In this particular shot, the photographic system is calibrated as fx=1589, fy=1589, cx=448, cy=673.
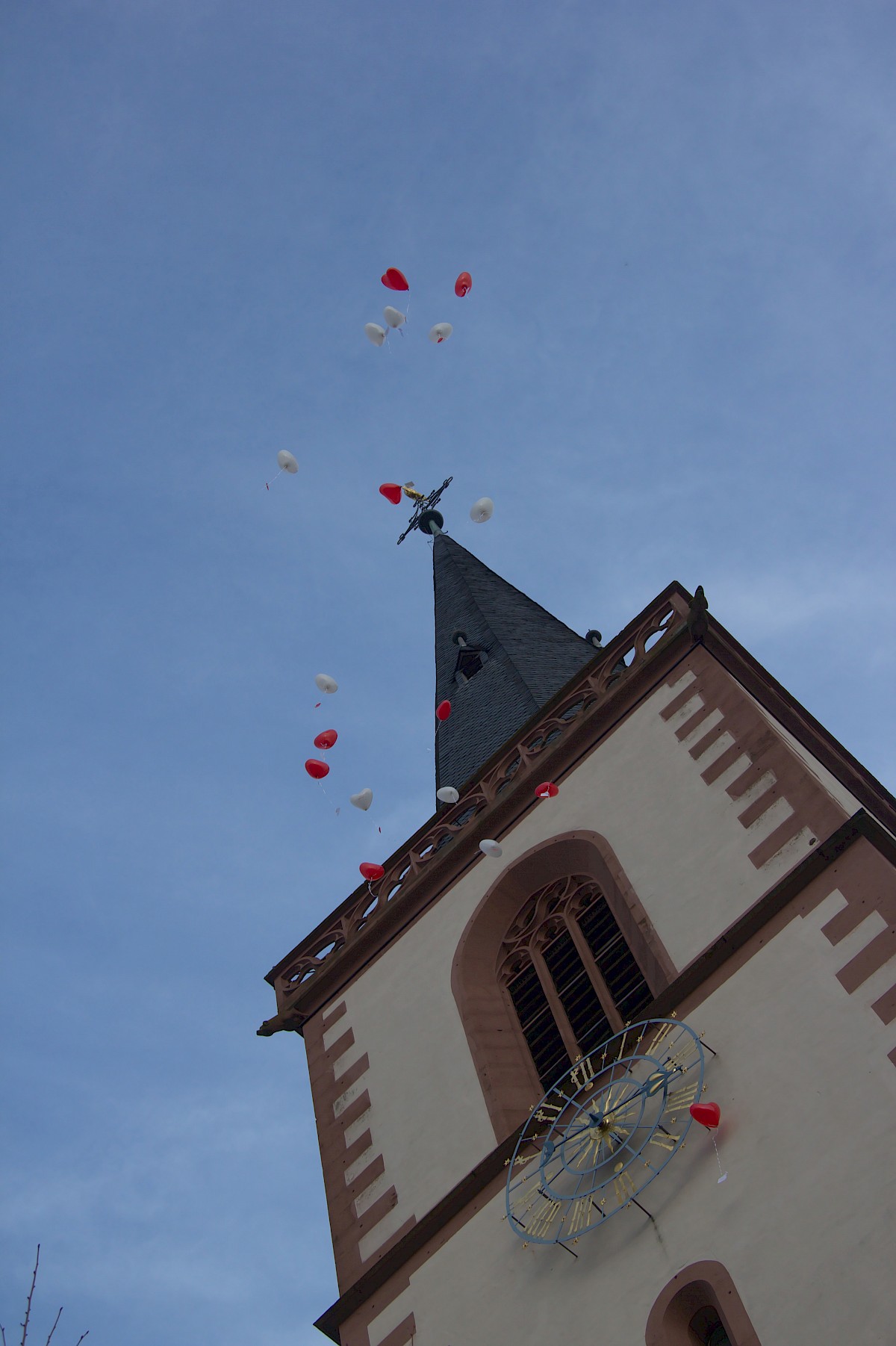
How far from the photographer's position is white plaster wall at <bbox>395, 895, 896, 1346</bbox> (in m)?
9.77

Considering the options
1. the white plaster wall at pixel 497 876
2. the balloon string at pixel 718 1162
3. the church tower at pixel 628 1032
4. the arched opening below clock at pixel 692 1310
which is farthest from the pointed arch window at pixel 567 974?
the arched opening below clock at pixel 692 1310

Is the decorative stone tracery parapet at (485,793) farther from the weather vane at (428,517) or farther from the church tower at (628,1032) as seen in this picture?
the weather vane at (428,517)

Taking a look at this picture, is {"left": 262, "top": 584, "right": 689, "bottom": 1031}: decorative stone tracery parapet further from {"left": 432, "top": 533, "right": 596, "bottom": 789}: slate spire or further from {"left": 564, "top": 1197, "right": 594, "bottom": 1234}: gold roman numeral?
{"left": 564, "top": 1197, "right": 594, "bottom": 1234}: gold roman numeral

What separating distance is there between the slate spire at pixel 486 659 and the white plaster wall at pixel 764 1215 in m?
8.86

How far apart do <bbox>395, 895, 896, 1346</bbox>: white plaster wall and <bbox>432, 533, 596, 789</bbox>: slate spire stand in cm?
886

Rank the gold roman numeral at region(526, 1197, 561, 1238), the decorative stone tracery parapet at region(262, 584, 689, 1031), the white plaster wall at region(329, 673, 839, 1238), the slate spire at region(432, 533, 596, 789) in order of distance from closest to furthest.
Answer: the gold roman numeral at region(526, 1197, 561, 1238), the white plaster wall at region(329, 673, 839, 1238), the decorative stone tracery parapet at region(262, 584, 689, 1031), the slate spire at region(432, 533, 596, 789)

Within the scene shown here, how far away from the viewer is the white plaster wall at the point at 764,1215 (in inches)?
385

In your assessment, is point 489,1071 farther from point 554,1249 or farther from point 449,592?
point 449,592

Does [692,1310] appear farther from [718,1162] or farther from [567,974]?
[567,974]

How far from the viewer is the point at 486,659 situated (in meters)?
25.7

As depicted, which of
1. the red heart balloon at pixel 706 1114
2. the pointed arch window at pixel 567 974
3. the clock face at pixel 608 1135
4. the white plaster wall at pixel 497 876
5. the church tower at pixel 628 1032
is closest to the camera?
the church tower at pixel 628 1032

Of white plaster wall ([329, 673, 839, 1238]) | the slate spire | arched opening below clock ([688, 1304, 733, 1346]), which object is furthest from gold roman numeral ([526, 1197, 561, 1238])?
the slate spire

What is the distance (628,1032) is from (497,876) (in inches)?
158

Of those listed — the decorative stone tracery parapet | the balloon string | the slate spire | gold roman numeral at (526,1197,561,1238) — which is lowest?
the balloon string
